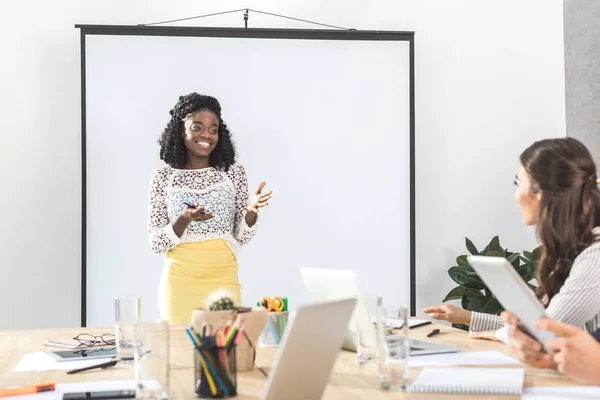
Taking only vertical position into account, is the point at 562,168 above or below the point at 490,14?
below

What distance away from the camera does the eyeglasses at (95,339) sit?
206cm

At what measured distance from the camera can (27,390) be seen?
4.73 ft

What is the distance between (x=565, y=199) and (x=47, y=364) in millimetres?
1348

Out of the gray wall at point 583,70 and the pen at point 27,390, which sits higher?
the gray wall at point 583,70

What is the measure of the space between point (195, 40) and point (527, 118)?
1963 mm

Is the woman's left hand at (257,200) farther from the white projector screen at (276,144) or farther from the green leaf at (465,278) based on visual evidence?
the green leaf at (465,278)

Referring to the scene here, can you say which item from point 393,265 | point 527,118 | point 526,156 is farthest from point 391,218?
point 526,156

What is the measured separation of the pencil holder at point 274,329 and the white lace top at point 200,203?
1.07 m

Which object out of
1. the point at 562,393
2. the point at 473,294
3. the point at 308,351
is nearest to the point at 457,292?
the point at 473,294

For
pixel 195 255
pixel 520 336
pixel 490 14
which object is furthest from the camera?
pixel 490 14

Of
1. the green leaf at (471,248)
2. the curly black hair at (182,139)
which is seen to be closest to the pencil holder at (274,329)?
the curly black hair at (182,139)

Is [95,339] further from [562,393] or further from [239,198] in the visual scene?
[562,393]

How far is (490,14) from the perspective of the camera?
428 cm

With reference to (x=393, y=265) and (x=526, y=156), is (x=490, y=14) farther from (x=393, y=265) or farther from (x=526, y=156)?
(x=526, y=156)
